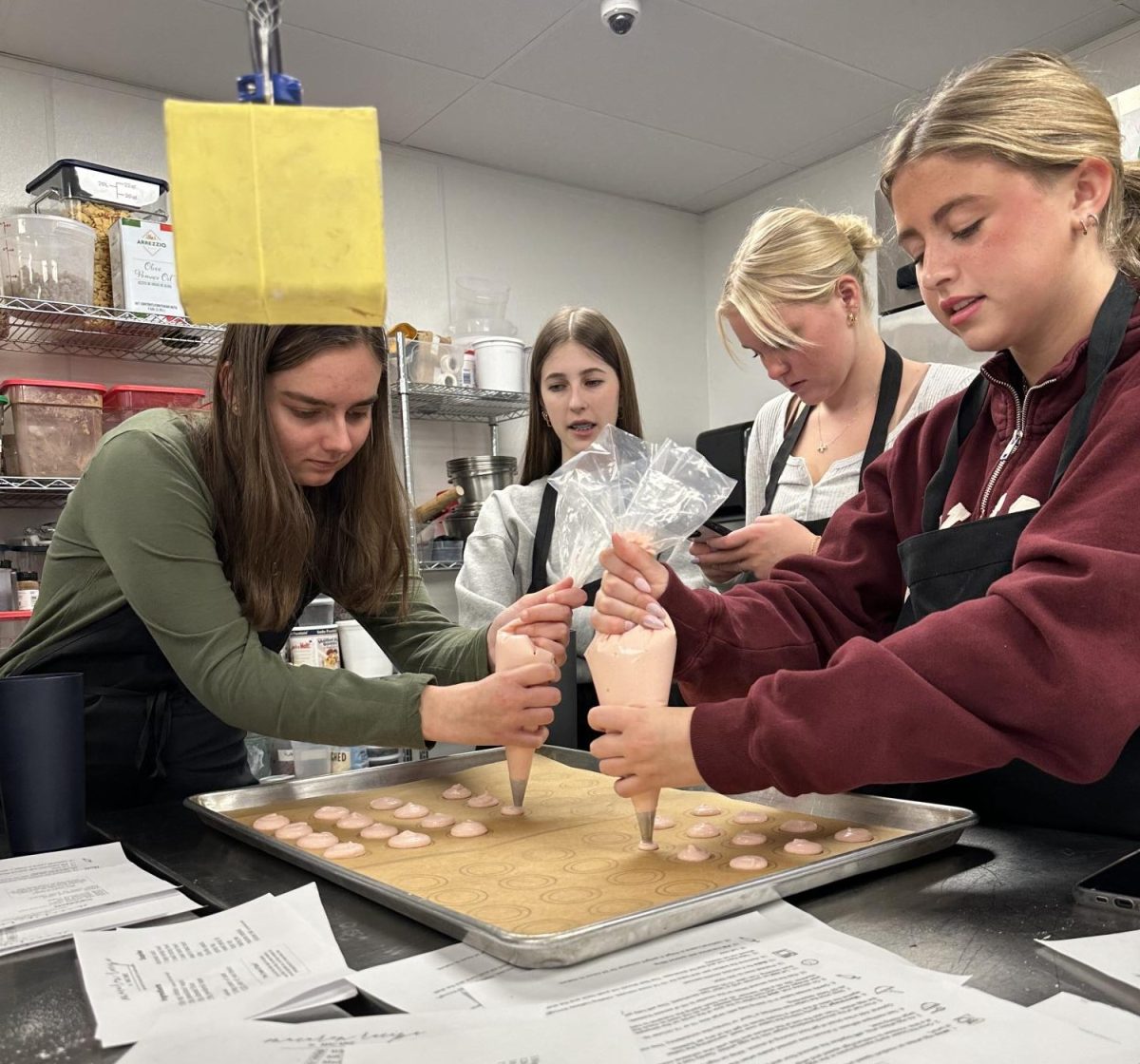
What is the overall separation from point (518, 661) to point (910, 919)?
606mm

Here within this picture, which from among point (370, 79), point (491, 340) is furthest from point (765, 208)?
point (370, 79)

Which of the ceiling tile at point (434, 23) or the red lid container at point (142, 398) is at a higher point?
the ceiling tile at point (434, 23)

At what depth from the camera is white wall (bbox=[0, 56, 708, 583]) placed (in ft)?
10.8

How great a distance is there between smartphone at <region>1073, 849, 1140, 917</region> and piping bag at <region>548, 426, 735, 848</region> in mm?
392

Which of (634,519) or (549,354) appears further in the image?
(549,354)

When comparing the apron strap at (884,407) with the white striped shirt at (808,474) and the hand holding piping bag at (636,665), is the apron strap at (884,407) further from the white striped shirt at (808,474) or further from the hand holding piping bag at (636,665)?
the hand holding piping bag at (636,665)

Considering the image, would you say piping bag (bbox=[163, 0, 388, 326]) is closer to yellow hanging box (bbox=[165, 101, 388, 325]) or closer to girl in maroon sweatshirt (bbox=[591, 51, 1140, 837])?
yellow hanging box (bbox=[165, 101, 388, 325])

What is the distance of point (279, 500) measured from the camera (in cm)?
141

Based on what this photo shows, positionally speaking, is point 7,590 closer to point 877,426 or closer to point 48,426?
point 48,426

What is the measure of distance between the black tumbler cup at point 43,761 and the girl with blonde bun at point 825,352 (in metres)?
1.12

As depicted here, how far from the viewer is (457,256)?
4.27 meters

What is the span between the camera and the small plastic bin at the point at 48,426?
9.32 feet

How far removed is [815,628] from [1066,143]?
638 millimetres

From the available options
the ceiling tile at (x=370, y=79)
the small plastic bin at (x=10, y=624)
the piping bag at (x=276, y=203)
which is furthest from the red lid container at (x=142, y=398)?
the piping bag at (x=276, y=203)
